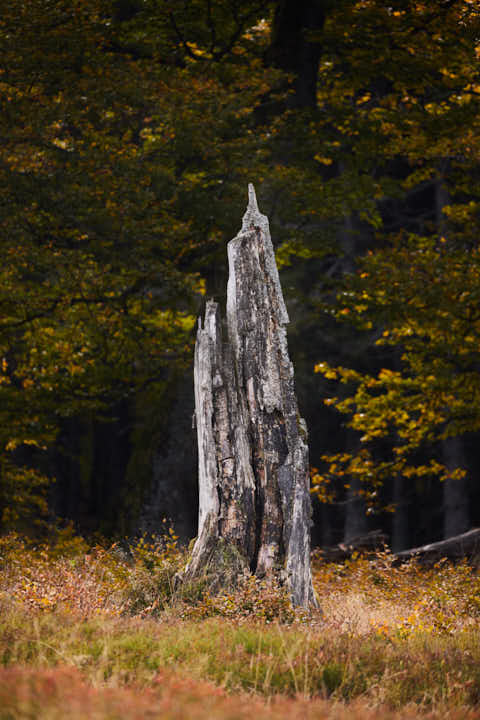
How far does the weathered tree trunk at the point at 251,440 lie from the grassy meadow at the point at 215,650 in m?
0.50

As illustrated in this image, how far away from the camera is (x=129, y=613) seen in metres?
7.80

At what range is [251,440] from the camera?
923 centimetres

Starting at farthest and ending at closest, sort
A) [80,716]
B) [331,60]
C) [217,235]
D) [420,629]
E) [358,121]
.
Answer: [331,60], [358,121], [217,235], [420,629], [80,716]

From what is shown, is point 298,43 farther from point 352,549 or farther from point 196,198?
point 352,549

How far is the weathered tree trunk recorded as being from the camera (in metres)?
8.74

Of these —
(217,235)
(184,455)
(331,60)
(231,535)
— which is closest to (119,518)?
(184,455)

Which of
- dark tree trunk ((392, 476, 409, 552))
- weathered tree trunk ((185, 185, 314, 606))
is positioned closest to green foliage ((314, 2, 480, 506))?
dark tree trunk ((392, 476, 409, 552))

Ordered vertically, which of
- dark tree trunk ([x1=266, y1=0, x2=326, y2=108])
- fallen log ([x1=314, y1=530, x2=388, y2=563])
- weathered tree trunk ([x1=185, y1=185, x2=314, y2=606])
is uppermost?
dark tree trunk ([x1=266, y1=0, x2=326, y2=108])

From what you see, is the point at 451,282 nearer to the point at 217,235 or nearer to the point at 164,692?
the point at 217,235

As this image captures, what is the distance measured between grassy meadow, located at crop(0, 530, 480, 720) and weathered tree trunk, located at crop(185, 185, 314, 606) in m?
0.50

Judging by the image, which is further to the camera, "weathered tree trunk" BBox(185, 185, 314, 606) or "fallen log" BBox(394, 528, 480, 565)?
"fallen log" BBox(394, 528, 480, 565)

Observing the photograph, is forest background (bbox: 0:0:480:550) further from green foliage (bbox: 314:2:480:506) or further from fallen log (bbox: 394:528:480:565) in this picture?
fallen log (bbox: 394:528:480:565)

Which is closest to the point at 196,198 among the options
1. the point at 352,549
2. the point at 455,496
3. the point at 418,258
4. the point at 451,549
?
the point at 418,258

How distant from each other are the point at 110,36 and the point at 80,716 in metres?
16.3
